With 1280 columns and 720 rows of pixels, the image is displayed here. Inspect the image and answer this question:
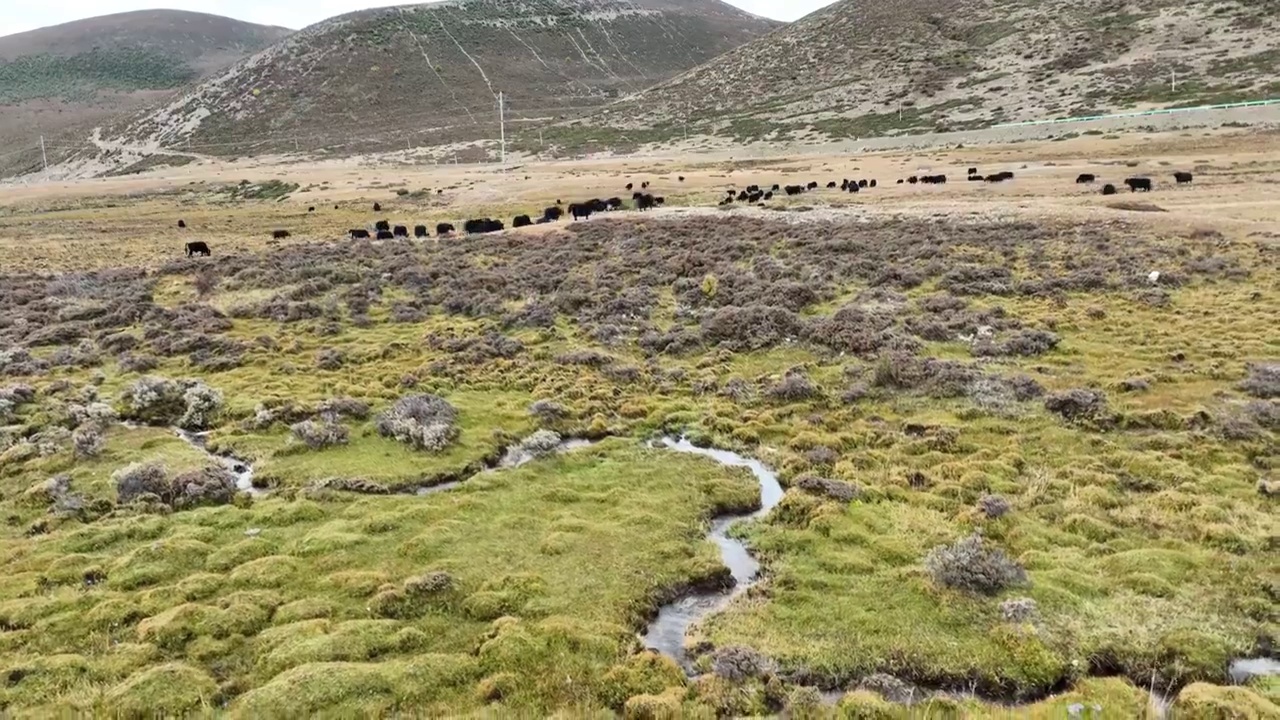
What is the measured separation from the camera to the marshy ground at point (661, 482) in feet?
31.6

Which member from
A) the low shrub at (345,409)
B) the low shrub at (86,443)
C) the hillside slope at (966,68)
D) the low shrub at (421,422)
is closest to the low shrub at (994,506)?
the low shrub at (421,422)

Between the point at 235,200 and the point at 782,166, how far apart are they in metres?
63.1

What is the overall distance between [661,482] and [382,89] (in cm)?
17417

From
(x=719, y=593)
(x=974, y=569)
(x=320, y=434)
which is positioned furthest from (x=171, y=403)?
(x=974, y=569)

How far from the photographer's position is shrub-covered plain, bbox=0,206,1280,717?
31.5 ft

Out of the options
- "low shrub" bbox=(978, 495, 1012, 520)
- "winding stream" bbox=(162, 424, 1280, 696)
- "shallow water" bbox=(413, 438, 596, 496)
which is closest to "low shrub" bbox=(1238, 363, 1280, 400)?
"low shrub" bbox=(978, 495, 1012, 520)

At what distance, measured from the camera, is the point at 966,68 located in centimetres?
11694

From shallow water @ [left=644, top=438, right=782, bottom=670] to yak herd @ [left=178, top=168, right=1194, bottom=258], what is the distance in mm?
36968

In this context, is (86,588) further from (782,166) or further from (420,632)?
(782,166)

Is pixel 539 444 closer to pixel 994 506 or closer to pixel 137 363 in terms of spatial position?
pixel 994 506

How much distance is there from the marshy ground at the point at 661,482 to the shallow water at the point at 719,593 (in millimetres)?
273

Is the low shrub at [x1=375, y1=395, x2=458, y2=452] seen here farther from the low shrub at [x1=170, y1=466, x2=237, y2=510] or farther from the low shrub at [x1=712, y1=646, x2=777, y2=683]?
the low shrub at [x1=712, y1=646, x2=777, y2=683]

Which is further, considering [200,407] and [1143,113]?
[1143,113]

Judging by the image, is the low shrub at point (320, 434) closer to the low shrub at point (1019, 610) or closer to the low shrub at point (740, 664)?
the low shrub at point (740, 664)
